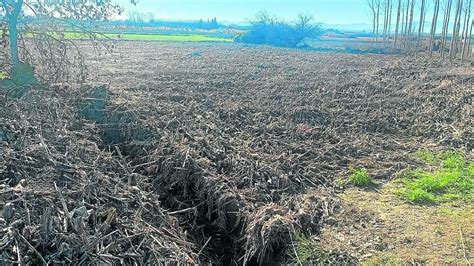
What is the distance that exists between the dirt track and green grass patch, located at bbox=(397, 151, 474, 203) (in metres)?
0.44

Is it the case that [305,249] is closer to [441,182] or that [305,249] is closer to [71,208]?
[71,208]

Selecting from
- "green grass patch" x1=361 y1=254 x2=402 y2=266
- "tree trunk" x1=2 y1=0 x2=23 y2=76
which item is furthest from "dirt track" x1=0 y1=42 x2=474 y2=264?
"tree trunk" x1=2 y1=0 x2=23 y2=76

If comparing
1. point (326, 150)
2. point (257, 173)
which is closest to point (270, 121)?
point (326, 150)

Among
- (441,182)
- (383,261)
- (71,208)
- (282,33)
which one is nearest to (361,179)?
(441,182)

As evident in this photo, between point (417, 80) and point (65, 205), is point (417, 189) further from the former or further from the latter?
point (417, 80)

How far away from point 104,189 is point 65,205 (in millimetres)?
849

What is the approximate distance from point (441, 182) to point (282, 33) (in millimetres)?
41993

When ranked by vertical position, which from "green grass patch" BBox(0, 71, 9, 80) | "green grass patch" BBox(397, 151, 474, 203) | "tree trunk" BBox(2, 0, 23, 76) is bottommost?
"green grass patch" BBox(397, 151, 474, 203)

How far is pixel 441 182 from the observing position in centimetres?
714

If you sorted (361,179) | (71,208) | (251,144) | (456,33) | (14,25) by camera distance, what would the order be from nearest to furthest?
1. (71,208)
2. (361,179)
3. (251,144)
4. (14,25)
5. (456,33)

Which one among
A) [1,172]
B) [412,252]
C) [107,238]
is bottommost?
[412,252]

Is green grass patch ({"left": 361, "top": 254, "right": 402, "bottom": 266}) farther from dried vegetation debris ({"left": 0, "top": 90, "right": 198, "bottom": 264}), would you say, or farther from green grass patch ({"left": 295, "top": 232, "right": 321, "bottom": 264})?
dried vegetation debris ({"left": 0, "top": 90, "right": 198, "bottom": 264})

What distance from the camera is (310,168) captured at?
7.82 metres

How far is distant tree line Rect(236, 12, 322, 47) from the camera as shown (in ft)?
155
